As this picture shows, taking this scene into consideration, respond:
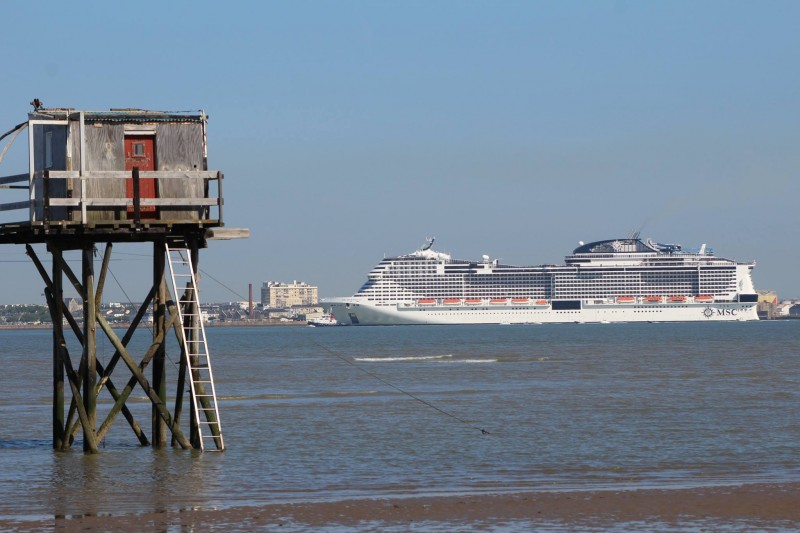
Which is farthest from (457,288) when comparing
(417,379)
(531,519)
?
(531,519)

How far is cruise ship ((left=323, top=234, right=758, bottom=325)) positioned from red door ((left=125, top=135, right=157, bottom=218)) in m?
121

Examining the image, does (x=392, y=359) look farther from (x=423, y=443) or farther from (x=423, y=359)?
(x=423, y=443)

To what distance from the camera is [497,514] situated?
1225cm

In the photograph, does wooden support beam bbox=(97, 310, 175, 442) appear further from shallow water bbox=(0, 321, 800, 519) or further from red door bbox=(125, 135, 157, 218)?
red door bbox=(125, 135, 157, 218)

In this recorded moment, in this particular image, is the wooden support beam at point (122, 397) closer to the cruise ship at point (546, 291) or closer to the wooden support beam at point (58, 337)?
the wooden support beam at point (58, 337)

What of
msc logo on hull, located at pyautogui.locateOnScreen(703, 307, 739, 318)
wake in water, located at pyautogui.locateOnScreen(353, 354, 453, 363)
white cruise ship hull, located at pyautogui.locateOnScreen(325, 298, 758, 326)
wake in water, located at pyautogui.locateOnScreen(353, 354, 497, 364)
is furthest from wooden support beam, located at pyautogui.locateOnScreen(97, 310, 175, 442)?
msc logo on hull, located at pyautogui.locateOnScreen(703, 307, 739, 318)

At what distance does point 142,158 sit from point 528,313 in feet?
405

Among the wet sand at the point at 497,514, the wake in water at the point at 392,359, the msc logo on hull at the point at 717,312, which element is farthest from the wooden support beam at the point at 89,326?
the msc logo on hull at the point at 717,312

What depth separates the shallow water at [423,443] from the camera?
47.4ft

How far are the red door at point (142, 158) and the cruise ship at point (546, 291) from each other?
121 m

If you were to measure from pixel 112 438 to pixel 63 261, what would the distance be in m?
4.64

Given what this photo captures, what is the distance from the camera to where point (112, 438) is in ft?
66.1

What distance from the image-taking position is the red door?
16250 millimetres

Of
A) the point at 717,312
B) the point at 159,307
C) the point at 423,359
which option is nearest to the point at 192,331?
the point at 159,307
